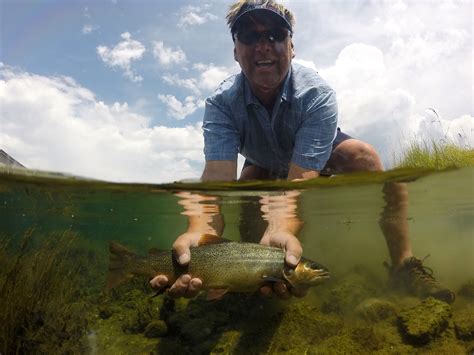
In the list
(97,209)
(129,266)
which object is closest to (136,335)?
(129,266)

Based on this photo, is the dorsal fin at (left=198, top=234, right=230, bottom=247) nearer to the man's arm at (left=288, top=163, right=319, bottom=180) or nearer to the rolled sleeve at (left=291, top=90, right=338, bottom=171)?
the rolled sleeve at (left=291, top=90, right=338, bottom=171)

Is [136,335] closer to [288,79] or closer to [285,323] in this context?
[285,323]

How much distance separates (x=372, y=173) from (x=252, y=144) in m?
4.37

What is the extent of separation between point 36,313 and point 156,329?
2.63m

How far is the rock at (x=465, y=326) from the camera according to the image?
7.18 metres

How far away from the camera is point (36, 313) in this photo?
802 cm

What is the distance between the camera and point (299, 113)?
286 inches

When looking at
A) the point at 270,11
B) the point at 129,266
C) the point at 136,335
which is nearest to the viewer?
the point at 129,266

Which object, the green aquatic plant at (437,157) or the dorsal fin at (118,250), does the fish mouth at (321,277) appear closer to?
the dorsal fin at (118,250)

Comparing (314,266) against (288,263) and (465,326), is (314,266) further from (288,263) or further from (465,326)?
(465,326)

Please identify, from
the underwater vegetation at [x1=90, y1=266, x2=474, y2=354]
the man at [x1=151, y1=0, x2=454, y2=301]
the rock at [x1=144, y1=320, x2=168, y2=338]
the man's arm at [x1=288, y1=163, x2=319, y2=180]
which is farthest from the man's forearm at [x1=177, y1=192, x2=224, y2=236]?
the man at [x1=151, y1=0, x2=454, y2=301]

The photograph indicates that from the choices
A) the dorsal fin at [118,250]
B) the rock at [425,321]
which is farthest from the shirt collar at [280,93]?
the rock at [425,321]

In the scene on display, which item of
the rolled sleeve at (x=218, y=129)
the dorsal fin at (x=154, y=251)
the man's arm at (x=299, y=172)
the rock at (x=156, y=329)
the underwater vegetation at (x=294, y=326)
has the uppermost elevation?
the rolled sleeve at (x=218, y=129)

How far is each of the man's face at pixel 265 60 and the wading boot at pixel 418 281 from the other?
5.95 m
